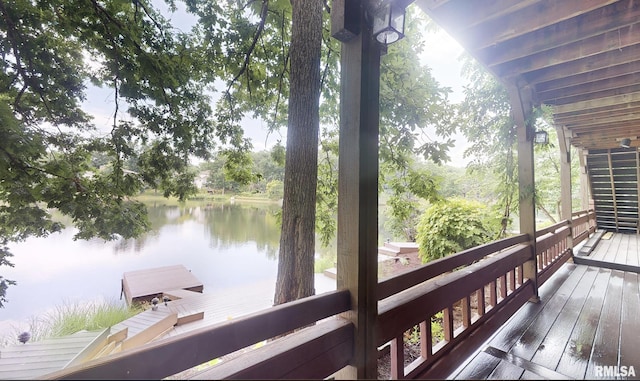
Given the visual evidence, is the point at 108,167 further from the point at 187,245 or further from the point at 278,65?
the point at 187,245

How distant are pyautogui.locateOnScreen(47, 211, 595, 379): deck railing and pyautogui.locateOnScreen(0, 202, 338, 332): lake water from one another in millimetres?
4719

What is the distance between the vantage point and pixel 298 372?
97 cm

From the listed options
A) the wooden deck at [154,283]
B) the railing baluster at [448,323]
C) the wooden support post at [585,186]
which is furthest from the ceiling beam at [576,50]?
the wooden deck at [154,283]

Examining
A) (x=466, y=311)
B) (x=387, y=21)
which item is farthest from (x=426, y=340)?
(x=387, y=21)

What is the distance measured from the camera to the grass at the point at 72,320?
5.68 meters

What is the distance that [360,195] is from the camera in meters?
1.17

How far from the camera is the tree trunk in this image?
2.58 m

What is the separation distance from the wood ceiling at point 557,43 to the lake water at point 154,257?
5.02 meters

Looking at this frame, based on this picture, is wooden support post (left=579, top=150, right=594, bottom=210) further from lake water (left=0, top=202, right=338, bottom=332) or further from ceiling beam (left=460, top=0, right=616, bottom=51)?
lake water (left=0, top=202, right=338, bottom=332)

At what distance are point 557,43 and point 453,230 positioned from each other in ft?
10.8

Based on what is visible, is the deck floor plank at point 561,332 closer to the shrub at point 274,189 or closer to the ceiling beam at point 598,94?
the ceiling beam at point 598,94

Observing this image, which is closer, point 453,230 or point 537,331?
point 537,331

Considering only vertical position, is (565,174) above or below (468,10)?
below

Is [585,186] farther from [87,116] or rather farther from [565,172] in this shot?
[87,116]
